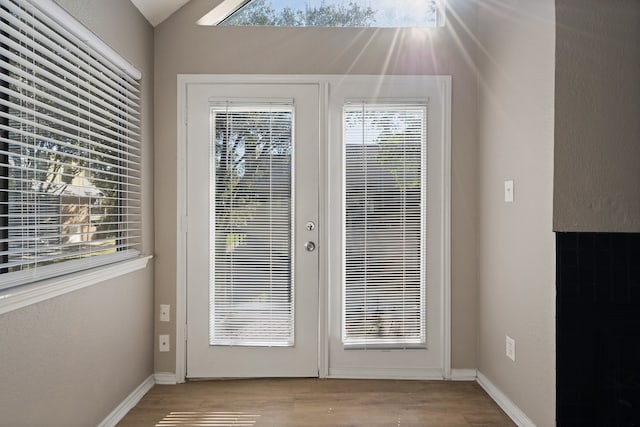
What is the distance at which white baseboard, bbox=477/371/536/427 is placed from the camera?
2.44m

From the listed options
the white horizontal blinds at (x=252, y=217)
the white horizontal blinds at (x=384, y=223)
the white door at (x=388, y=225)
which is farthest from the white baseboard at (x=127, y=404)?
the white horizontal blinds at (x=384, y=223)

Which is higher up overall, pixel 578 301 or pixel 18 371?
pixel 578 301

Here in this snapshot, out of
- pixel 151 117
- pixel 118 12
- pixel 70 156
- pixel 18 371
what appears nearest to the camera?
pixel 18 371

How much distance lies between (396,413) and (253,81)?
2.22 metres

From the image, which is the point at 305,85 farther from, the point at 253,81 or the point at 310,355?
the point at 310,355

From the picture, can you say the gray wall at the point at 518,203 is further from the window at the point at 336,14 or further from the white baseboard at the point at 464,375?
the window at the point at 336,14

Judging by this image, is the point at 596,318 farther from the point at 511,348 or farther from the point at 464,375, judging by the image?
the point at 464,375

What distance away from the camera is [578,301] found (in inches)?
83.0

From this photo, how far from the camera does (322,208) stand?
310cm

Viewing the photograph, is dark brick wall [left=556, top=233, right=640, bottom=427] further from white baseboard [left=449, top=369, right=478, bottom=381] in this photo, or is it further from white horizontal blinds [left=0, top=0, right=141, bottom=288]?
white horizontal blinds [left=0, top=0, right=141, bottom=288]

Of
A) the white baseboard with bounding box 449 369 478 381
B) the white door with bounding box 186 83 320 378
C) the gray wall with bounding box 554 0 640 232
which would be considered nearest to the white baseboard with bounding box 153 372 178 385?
the white door with bounding box 186 83 320 378

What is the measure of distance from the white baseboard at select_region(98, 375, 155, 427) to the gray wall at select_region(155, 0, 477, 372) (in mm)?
154

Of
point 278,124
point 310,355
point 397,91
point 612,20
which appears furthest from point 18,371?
point 612,20

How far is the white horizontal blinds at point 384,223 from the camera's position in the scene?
3.10 metres
